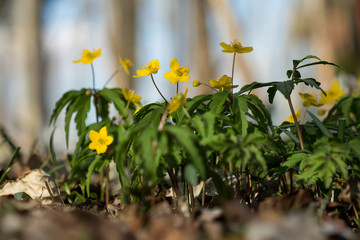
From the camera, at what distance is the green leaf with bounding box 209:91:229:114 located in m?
1.16

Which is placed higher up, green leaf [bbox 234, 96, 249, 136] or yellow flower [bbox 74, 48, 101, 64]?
yellow flower [bbox 74, 48, 101, 64]

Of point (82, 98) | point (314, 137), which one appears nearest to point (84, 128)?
point (82, 98)

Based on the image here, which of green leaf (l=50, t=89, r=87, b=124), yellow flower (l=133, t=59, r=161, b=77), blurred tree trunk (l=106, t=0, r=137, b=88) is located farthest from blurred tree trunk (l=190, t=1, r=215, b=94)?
yellow flower (l=133, t=59, r=161, b=77)

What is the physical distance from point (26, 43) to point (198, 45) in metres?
5.11

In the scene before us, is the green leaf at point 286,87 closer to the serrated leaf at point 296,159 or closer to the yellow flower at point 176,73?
the serrated leaf at point 296,159

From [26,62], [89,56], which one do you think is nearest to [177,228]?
[89,56]

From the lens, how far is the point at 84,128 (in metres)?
1.65

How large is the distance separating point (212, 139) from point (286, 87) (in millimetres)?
408

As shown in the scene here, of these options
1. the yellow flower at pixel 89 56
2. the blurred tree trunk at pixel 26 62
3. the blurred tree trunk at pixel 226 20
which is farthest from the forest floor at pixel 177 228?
the blurred tree trunk at pixel 26 62

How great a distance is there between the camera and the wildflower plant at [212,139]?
3.07ft

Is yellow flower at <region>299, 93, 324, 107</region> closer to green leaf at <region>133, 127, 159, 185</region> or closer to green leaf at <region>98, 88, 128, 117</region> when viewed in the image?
green leaf at <region>98, 88, 128, 117</region>

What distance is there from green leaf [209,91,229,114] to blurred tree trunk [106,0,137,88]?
6.86m

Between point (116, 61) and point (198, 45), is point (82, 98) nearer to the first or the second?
point (116, 61)

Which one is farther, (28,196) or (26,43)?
(26,43)
